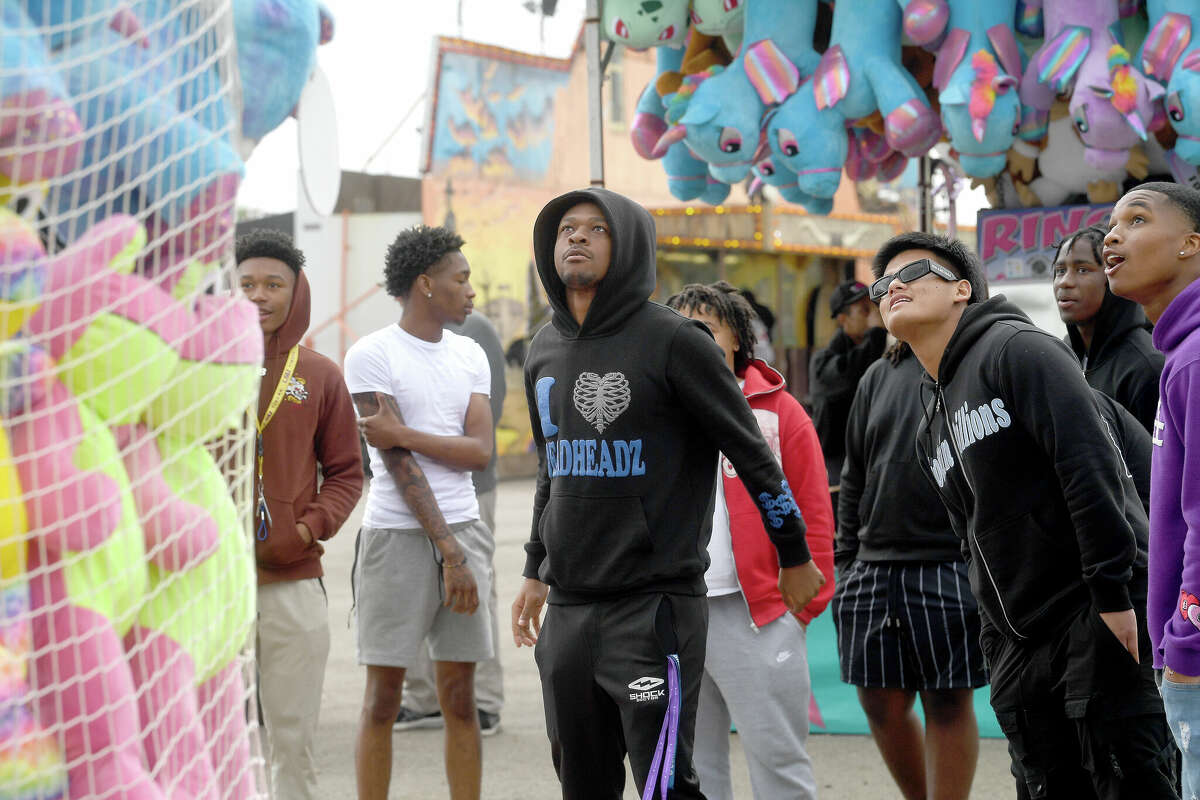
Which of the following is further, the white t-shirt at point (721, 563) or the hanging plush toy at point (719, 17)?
the hanging plush toy at point (719, 17)

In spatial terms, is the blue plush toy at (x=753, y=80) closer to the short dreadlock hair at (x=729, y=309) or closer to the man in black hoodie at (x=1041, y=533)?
the short dreadlock hair at (x=729, y=309)

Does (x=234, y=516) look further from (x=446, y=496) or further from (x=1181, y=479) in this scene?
(x=446, y=496)

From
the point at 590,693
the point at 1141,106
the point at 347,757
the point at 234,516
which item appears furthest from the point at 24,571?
the point at 1141,106

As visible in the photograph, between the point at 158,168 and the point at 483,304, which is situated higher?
the point at 158,168

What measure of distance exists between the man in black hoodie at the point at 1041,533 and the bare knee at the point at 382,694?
1997 mm

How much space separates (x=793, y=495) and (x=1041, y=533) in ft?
3.53

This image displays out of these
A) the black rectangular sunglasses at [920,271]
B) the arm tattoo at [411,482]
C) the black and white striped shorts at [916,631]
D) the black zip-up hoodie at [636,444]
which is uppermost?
the black rectangular sunglasses at [920,271]

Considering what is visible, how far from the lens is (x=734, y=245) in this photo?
19.5 meters

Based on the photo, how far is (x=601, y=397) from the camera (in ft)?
11.3

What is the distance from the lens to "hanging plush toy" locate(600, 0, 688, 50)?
6.91m

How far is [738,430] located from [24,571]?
2.02 meters

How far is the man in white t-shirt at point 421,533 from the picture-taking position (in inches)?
181

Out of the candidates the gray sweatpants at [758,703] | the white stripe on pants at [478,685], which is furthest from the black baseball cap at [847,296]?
the gray sweatpants at [758,703]

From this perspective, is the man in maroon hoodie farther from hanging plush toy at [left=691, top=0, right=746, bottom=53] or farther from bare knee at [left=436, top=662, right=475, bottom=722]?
hanging plush toy at [left=691, top=0, right=746, bottom=53]
